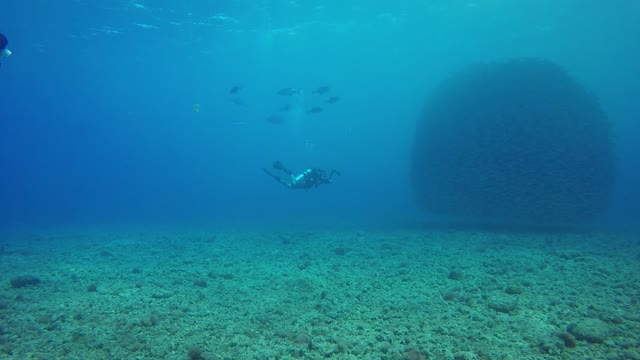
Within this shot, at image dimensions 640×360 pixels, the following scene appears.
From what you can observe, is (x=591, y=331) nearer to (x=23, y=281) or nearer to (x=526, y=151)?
(x=526, y=151)

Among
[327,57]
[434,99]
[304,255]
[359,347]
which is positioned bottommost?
[359,347]

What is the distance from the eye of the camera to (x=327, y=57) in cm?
5159

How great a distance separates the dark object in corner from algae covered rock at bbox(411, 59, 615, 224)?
14757mm

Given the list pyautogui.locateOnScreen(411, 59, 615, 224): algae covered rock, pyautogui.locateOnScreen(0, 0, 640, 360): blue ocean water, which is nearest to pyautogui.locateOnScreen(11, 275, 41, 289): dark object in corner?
pyautogui.locateOnScreen(0, 0, 640, 360): blue ocean water

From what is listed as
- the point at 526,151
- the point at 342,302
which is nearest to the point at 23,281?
the point at 342,302

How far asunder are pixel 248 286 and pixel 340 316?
9.82 ft

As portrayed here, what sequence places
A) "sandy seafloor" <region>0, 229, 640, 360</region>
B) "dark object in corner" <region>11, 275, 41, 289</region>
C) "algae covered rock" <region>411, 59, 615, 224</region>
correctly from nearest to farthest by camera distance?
"sandy seafloor" <region>0, 229, 640, 360</region> < "dark object in corner" <region>11, 275, 41, 289</region> < "algae covered rock" <region>411, 59, 615, 224</region>

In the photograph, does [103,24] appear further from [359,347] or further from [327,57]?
[359,347]

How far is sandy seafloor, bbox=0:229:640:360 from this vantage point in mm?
5746

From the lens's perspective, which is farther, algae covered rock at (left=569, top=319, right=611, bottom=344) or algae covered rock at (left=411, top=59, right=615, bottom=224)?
algae covered rock at (left=411, top=59, right=615, bottom=224)

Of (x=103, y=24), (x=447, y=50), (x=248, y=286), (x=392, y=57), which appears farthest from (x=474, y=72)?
(x=392, y=57)

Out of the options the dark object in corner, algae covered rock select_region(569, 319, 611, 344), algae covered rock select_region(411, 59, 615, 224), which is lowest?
the dark object in corner

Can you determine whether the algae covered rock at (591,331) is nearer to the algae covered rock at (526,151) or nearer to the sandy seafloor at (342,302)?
the sandy seafloor at (342,302)

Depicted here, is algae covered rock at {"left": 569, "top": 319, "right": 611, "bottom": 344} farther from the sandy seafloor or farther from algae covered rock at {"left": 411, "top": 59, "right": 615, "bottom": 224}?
algae covered rock at {"left": 411, "top": 59, "right": 615, "bottom": 224}
